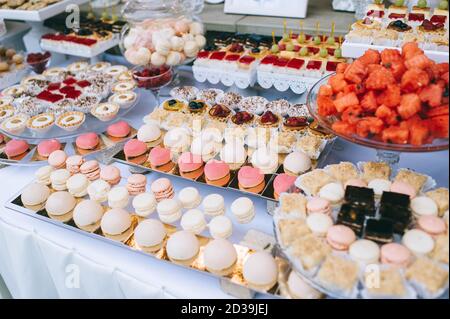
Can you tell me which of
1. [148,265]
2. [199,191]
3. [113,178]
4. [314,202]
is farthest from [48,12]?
[314,202]

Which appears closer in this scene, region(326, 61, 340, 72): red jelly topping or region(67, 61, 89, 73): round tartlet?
region(326, 61, 340, 72): red jelly topping

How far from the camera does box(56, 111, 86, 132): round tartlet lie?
6.77 ft

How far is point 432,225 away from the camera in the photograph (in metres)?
1.16

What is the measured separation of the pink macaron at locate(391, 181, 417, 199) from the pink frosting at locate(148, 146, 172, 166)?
904mm

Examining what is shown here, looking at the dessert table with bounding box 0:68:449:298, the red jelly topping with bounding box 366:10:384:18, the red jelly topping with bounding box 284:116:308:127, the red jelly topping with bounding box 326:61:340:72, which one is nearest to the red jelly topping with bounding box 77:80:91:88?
the dessert table with bounding box 0:68:449:298

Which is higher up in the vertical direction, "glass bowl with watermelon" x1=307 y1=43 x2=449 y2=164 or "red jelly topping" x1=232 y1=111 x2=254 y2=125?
"glass bowl with watermelon" x1=307 y1=43 x2=449 y2=164

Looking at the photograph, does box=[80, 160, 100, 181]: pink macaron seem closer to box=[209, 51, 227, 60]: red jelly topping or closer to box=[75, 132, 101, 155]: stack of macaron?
box=[75, 132, 101, 155]: stack of macaron

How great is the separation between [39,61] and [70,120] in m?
0.90

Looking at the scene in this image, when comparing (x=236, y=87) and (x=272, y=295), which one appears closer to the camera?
(x=272, y=295)

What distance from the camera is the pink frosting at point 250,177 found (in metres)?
1.57

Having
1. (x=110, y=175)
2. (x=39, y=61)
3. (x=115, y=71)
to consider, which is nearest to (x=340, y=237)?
(x=110, y=175)

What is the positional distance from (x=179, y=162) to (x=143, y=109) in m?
0.76
